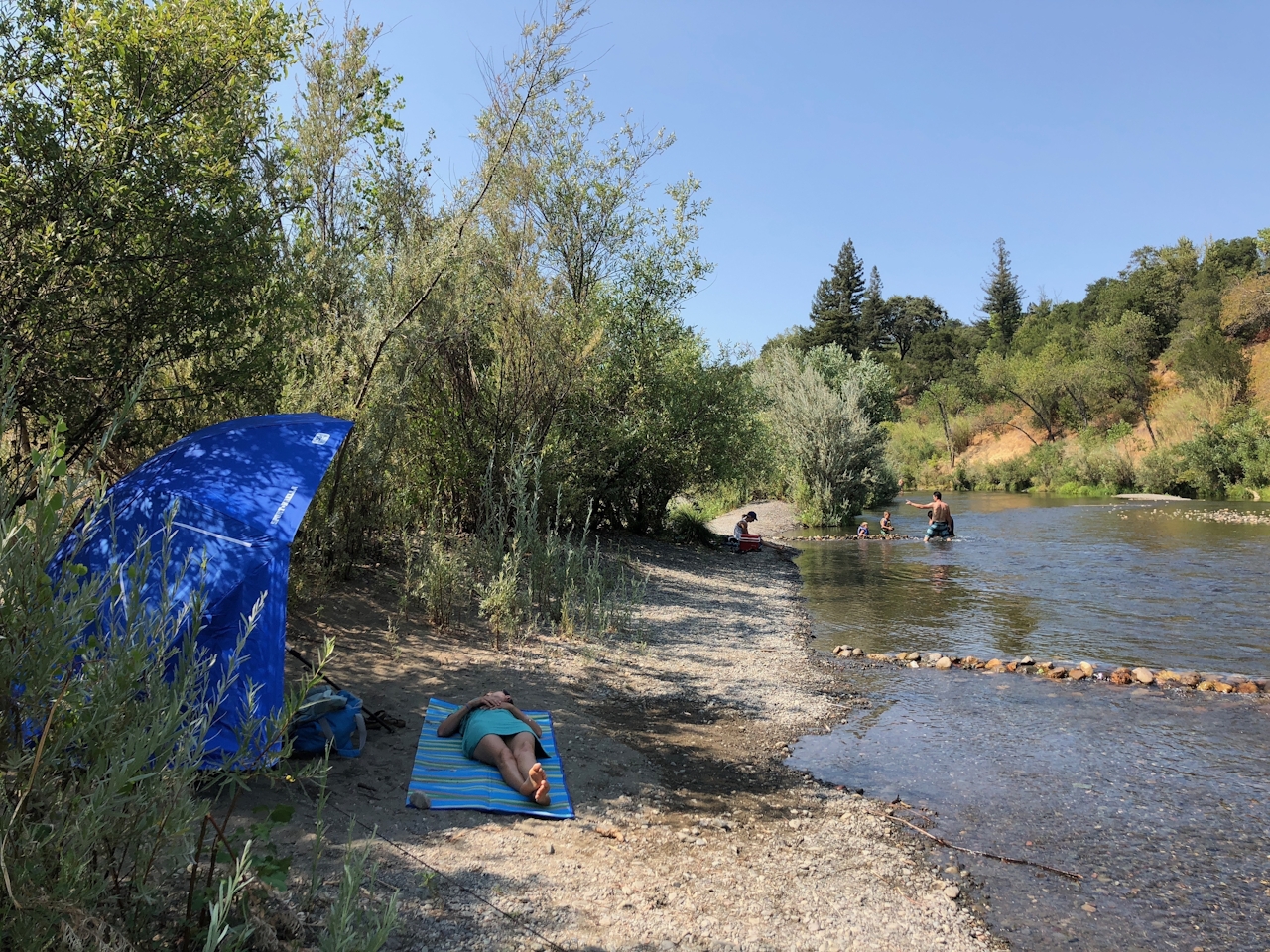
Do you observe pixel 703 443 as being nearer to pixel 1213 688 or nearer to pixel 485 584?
pixel 485 584

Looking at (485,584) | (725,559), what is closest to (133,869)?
(485,584)

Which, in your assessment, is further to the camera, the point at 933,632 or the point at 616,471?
the point at 616,471

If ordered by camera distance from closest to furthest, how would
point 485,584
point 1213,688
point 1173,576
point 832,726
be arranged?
1. point 832,726
2. point 1213,688
3. point 485,584
4. point 1173,576

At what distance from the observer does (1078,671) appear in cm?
902

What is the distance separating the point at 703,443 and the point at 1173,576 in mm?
9719

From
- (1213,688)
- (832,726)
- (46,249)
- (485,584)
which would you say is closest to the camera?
(46,249)

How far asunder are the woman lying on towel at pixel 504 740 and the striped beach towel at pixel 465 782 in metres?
0.05

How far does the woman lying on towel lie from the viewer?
4.76 metres

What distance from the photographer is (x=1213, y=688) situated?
8.42 meters

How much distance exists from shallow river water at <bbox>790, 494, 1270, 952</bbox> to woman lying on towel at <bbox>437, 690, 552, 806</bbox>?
2252mm

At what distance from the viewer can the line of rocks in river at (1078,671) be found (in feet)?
27.8

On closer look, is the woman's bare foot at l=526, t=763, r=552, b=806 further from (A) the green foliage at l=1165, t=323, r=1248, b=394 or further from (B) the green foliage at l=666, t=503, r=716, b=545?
(A) the green foliage at l=1165, t=323, r=1248, b=394

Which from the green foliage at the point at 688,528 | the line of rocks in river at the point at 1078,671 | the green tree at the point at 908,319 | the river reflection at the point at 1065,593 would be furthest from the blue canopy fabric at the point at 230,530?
the green tree at the point at 908,319

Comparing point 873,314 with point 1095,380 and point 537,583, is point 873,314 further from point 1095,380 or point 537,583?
point 537,583
